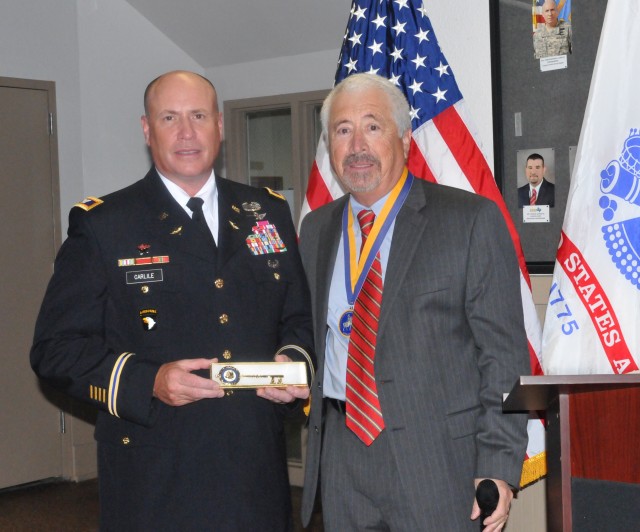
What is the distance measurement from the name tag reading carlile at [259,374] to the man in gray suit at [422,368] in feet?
0.75

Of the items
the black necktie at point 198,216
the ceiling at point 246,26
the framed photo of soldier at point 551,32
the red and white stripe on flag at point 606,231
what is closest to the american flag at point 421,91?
the framed photo of soldier at point 551,32

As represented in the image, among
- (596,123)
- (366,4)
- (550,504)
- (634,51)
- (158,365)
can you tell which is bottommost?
(550,504)

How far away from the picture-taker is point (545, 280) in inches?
118

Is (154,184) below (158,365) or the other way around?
the other way around

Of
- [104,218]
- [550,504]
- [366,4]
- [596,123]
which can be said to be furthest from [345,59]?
[550,504]

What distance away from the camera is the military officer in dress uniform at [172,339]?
77.7 inches

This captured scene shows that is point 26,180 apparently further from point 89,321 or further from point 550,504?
point 550,504

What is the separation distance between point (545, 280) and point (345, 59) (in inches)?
41.9

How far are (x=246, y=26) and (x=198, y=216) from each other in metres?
3.26

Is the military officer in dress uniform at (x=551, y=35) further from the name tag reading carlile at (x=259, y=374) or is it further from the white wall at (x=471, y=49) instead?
the name tag reading carlile at (x=259, y=374)

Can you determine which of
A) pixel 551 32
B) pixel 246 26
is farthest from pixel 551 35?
pixel 246 26

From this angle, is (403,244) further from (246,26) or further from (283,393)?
(246,26)

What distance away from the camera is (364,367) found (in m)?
2.07

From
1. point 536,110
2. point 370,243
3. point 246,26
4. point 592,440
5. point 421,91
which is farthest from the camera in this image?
point 246,26
